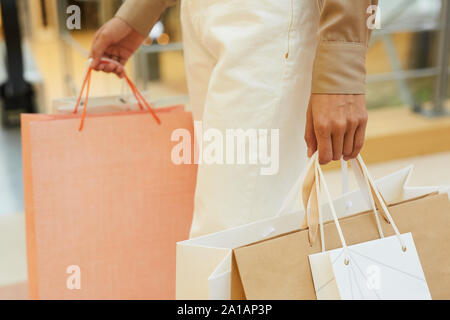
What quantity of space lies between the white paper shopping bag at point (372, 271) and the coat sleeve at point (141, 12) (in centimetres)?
56

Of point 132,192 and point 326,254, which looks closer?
point 326,254

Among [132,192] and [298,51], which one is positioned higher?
[298,51]

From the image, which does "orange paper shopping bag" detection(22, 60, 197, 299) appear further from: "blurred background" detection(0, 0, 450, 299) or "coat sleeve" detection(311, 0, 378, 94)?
"blurred background" detection(0, 0, 450, 299)

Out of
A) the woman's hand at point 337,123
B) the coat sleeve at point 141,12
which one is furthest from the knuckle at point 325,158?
the coat sleeve at point 141,12

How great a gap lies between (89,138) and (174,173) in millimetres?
160

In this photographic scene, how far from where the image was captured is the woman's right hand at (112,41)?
1.00m

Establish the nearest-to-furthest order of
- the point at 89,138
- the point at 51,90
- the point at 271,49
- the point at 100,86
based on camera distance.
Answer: the point at 271,49
the point at 89,138
the point at 100,86
the point at 51,90

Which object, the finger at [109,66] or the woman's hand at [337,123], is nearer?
the woman's hand at [337,123]

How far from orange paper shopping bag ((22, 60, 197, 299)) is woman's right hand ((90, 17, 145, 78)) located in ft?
0.38

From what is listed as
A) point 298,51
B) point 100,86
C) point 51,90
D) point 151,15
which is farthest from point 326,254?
point 51,90

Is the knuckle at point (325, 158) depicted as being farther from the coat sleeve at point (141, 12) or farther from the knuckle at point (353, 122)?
the coat sleeve at point (141, 12)
